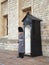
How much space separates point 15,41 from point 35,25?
4614 mm

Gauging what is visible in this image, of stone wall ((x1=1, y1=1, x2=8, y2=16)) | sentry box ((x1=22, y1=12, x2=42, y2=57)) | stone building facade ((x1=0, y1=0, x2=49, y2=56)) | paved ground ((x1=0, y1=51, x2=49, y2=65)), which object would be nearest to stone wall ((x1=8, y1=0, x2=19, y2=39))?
stone building facade ((x1=0, y1=0, x2=49, y2=56))

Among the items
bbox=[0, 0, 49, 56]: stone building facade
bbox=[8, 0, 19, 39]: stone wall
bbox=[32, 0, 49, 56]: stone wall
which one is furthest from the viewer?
bbox=[8, 0, 19, 39]: stone wall

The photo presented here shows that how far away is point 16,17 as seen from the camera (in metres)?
15.6

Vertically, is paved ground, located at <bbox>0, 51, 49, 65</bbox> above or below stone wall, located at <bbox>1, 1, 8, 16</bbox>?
below

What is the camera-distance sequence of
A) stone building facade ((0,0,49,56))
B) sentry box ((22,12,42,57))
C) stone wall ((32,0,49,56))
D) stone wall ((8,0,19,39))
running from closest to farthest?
1. sentry box ((22,12,42,57))
2. stone wall ((32,0,49,56))
3. stone building facade ((0,0,49,56))
4. stone wall ((8,0,19,39))

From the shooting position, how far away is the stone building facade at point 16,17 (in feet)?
37.4

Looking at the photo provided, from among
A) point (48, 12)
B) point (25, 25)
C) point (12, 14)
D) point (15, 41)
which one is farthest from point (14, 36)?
point (48, 12)

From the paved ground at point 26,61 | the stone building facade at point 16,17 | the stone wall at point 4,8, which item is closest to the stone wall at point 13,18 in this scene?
the stone building facade at point 16,17

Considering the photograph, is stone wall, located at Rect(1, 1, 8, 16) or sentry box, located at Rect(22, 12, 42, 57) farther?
stone wall, located at Rect(1, 1, 8, 16)

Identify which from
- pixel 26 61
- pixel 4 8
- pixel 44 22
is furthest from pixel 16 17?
pixel 26 61

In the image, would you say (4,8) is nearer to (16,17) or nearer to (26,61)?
(16,17)

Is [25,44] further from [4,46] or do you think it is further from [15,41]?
[4,46]

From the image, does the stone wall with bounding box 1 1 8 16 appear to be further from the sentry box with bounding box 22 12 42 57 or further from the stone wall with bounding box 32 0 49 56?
the sentry box with bounding box 22 12 42 57

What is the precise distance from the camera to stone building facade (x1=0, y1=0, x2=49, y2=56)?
1140 cm
